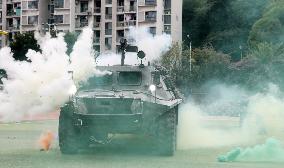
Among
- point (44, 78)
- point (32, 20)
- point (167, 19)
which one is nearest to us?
point (44, 78)

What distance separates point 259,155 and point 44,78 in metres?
5.73

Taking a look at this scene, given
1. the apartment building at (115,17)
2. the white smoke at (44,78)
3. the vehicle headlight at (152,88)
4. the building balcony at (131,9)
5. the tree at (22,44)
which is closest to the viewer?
the vehicle headlight at (152,88)

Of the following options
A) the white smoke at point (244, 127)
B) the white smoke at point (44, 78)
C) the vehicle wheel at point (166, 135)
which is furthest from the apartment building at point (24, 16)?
the vehicle wheel at point (166, 135)

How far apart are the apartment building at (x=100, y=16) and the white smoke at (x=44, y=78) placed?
60093mm

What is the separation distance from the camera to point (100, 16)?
304 ft

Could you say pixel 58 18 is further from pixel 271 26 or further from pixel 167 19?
pixel 271 26

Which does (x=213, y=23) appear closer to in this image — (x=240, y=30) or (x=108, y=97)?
→ (x=240, y=30)

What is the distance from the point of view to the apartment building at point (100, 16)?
3246 inches

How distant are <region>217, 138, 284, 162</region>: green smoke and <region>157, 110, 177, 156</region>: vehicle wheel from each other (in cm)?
132

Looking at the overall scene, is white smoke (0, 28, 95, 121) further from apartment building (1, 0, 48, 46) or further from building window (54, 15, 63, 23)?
apartment building (1, 0, 48, 46)

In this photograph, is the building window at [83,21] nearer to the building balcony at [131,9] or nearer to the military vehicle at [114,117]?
the building balcony at [131,9]

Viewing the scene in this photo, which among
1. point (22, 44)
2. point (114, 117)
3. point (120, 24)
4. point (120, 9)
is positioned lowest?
point (114, 117)

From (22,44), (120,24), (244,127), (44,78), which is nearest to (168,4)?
(120,24)

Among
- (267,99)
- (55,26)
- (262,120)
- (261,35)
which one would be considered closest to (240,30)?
(261,35)
